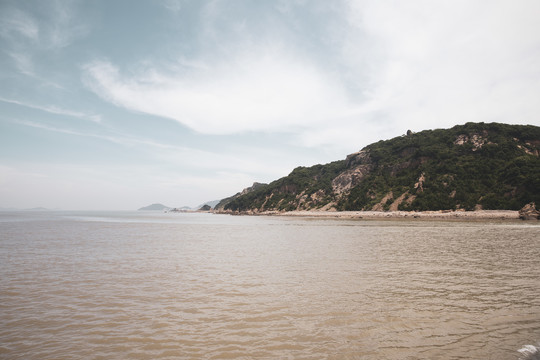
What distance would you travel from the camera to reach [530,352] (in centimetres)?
588

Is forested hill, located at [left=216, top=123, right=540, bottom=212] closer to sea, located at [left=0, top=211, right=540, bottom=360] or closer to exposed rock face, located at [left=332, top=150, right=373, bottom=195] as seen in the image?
exposed rock face, located at [left=332, top=150, right=373, bottom=195]

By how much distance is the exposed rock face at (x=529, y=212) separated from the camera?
59.6m

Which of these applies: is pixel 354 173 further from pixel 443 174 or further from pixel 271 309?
pixel 271 309

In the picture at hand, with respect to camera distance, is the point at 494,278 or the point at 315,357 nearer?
the point at 315,357

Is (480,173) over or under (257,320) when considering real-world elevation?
over

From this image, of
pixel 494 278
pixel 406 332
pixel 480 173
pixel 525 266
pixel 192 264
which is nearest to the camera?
pixel 406 332

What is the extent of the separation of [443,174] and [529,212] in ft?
120

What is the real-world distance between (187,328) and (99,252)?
1681 cm

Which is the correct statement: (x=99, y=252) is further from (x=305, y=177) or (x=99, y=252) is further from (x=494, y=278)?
(x=305, y=177)

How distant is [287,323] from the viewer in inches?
307

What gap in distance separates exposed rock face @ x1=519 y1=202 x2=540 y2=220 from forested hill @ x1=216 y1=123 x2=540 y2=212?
17.9ft

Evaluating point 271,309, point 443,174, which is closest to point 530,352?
point 271,309

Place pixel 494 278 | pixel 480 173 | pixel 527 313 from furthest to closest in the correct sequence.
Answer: pixel 480 173
pixel 494 278
pixel 527 313

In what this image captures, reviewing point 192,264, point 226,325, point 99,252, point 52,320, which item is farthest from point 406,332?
point 99,252
